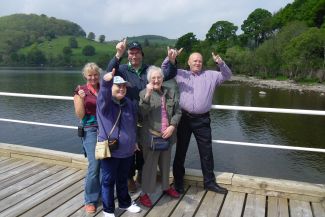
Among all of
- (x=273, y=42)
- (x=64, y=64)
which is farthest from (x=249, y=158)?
(x=64, y=64)

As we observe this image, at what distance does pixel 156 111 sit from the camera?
3811 millimetres

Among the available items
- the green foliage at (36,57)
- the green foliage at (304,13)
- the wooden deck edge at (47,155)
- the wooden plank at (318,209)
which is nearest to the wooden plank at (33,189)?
the wooden deck edge at (47,155)

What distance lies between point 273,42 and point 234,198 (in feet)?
244

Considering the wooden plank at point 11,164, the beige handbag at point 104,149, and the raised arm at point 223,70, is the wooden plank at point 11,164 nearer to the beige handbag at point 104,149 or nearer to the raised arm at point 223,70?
the beige handbag at point 104,149

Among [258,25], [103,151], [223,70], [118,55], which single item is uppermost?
[258,25]

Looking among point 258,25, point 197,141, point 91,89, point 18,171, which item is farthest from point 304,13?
point 91,89

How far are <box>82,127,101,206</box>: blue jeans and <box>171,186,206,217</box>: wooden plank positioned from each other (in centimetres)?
92

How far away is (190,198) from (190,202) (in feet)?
0.36

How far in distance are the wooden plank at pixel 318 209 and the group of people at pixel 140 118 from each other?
103 centimetres

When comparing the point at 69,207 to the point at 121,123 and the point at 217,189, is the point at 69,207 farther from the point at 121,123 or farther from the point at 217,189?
the point at 217,189

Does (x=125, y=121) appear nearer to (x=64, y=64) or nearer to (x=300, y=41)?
(x=300, y=41)

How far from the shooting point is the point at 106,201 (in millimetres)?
3590

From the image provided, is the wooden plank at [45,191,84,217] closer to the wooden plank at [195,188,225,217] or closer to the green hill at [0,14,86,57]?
the wooden plank at [195,188,225,217]

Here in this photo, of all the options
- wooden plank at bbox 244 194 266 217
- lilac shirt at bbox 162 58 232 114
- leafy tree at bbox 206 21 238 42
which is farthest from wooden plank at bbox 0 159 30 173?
leafy tree at bbox 206 21 238 42
